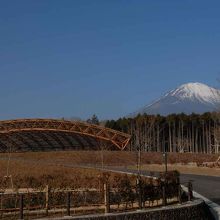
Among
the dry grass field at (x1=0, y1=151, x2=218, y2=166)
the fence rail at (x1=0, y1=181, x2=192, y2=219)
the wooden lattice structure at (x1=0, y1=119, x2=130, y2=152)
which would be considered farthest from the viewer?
the wooden lattice structure at (x1=0, y1=119, x2=130, y2=152)

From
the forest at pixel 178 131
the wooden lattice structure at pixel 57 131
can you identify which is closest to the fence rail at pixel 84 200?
the wooden lattice structure at pixel 57 131

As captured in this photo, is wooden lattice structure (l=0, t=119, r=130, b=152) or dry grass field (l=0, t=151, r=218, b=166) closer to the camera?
dry grass field (l=0, t=151, r=218, b=166)

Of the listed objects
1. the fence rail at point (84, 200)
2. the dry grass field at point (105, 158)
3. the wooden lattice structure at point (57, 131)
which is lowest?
the fence rail at point (84, 200)

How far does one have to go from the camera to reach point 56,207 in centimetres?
1636

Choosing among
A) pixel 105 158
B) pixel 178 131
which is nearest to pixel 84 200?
pixel 105 158

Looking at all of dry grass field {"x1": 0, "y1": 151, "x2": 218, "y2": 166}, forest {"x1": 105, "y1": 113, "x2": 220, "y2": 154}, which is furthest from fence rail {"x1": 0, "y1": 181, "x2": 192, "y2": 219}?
forest {"x1": 105, "y1": 113, "x2": 220, "y2": 154}

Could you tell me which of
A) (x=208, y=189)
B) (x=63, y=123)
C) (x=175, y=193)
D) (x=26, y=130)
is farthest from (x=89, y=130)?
(x=175, y=193)

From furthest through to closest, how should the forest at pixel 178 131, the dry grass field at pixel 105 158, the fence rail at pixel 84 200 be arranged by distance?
the forest at pixel 178 131, the dry grass field at pixel 105 158, the fence rail at pixel 84 200

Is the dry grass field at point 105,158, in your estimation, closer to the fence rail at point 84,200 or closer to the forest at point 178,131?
the forest at point 178,131

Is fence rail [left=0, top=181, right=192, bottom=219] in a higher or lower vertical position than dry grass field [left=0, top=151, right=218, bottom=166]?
lower

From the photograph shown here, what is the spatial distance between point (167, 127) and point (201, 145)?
827 cm

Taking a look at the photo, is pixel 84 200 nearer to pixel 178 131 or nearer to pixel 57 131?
pixel 57 131

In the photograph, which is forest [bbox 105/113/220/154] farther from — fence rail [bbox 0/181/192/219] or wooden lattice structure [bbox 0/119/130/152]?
fence rail [bbox 0/181/192/219]

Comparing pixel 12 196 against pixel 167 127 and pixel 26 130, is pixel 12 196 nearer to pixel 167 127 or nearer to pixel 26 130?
pixel 26 130
